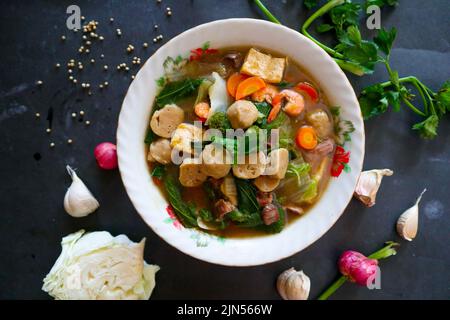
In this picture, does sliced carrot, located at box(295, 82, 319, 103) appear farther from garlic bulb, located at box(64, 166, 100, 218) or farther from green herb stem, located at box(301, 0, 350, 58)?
garlic bulb, located at box(64, 166, 100, 218)

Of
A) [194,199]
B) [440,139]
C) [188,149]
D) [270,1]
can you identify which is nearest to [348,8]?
[270,1]

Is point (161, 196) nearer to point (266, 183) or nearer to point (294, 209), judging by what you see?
point (266, 183)

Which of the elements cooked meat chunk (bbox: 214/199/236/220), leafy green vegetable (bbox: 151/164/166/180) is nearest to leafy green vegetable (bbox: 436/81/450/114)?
cooked meat chunk (bbox: 214/199/236/220)

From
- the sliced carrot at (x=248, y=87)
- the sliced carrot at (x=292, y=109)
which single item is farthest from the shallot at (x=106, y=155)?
the sliced carrot at (x=292, y=109)

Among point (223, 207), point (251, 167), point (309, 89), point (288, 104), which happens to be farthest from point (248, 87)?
point (223, 207)

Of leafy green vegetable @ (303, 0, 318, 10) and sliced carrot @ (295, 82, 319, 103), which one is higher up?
leafy green vegetable @ (303, 0, 318, 10)
